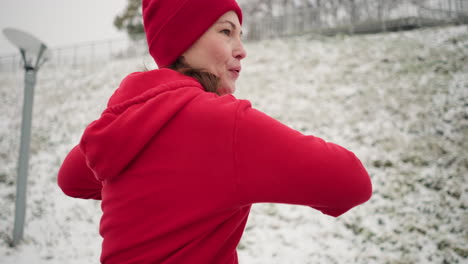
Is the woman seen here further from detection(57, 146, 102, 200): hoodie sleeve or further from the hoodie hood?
detection(57, 146, 102, 200): hoodie sleeve

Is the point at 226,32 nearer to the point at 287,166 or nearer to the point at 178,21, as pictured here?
the point at 178,21

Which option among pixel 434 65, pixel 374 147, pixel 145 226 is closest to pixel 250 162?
pixel 145 226

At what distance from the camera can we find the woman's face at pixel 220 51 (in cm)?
99

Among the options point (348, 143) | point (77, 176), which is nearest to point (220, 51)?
point (77, 176)

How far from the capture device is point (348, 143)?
6.84m

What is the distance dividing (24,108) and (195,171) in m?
5.62

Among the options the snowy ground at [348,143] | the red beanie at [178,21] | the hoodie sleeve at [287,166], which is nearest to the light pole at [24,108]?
the snowy ground at [348,143]

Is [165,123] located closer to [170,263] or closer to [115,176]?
[115,176]

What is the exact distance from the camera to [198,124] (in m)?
0.73

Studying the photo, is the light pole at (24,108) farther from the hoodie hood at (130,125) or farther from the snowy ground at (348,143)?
the hoodie hood at (130,125)

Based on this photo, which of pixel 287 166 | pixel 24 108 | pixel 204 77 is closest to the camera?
pixel 287 166

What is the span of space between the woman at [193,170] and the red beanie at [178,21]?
6.4 inches

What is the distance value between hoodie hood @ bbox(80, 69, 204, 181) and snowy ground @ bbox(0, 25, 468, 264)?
2.06 ft

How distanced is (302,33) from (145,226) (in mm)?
14767
